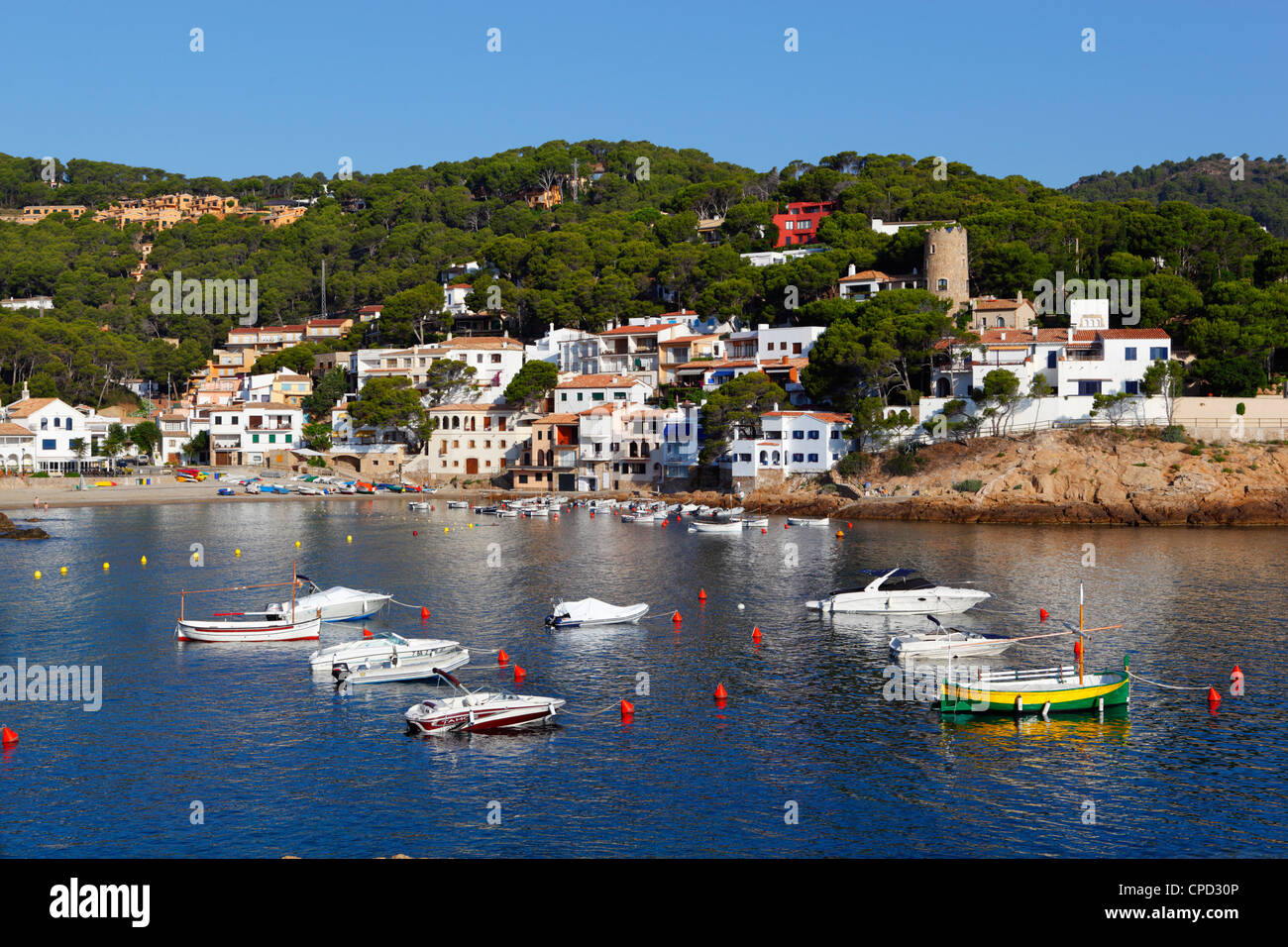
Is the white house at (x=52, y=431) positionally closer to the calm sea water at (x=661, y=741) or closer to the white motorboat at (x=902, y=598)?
the calm sea water at (x=661, y=741)

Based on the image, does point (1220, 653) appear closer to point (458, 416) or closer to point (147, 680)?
point (147, 680)

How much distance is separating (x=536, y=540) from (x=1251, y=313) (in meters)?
59.4

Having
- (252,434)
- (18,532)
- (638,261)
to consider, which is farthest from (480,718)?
(638,261)

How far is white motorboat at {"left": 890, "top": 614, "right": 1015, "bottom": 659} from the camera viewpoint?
1447 inches

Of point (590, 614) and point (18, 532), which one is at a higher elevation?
point (18, 532)

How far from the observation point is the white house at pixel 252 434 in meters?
117

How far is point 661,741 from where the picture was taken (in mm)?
28422

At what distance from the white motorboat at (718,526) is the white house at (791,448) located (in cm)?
1450

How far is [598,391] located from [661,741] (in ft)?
266

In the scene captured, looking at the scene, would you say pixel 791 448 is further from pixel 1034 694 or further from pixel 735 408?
pixel 1034 694

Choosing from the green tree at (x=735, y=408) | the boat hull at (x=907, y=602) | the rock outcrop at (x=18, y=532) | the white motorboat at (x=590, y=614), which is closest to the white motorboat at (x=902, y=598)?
the boat hull at (x=907, y=602)

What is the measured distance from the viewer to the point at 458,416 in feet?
371

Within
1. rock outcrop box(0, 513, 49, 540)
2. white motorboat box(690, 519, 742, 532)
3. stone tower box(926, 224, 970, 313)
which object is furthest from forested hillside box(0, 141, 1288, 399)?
rock outcrop box(0, 513, 49, 540)
